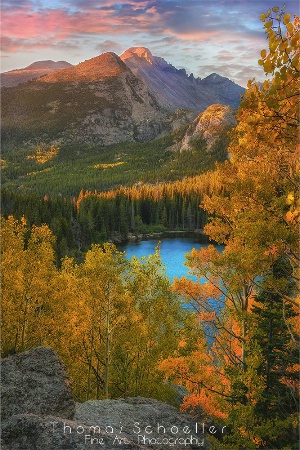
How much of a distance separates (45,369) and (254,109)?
10000 millimetres

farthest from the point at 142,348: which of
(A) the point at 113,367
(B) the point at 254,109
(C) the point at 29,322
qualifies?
(B) the point at 254,109

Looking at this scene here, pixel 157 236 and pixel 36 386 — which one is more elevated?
pixel 36 386

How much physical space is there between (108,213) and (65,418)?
377 ft

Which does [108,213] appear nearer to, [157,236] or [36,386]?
[157,236]

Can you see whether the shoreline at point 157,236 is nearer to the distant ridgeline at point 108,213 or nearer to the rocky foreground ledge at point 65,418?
the distant ridgeline at point 108,213

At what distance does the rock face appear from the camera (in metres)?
10.4

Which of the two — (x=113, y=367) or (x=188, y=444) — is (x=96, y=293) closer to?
(x=113, y=367)

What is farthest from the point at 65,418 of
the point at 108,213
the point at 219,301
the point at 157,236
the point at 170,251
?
the point at 157,236

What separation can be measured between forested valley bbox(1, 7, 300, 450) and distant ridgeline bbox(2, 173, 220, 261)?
169 feet

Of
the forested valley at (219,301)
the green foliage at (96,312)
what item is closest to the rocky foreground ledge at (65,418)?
the forested valley at (219,301)

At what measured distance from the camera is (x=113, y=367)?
74.4ft

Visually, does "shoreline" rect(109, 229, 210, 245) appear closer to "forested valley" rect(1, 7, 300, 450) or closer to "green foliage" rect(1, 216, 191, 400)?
"green foliage" rect(1, 216, 191, 400)

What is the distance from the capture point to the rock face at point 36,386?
10.4 meters

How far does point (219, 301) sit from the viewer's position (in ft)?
49.1
